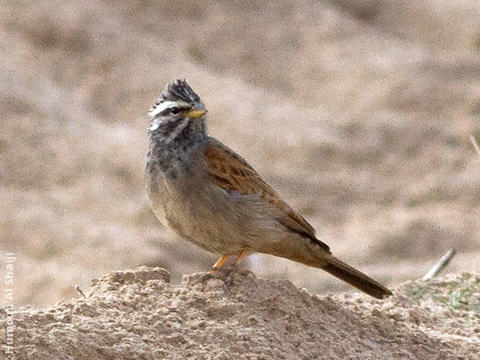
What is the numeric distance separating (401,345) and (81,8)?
13685 millimetres

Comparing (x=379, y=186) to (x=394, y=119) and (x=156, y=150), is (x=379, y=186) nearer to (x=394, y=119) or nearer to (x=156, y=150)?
(x=394, y=119)

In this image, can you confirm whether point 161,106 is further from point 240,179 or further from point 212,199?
point 212,199

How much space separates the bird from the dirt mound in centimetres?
38

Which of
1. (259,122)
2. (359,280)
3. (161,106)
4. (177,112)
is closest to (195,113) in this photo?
(177,112)

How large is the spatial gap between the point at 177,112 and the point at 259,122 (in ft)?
34.3

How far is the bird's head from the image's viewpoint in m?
8.16

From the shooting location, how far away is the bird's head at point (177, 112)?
26.8 ft

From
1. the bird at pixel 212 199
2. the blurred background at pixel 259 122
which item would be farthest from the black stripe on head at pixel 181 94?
the blurred background at pixel 259 122

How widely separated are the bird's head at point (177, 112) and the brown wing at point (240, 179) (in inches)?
7.9

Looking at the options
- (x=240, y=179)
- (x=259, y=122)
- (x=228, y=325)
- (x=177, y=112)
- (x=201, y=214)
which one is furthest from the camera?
(x=259, y=122)

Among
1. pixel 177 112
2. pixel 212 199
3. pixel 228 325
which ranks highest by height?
pixel 177 112

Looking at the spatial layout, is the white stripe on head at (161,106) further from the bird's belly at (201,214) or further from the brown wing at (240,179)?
Result: the bird's belly at (201,214)

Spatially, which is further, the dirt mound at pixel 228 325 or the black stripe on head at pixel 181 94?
the black stripe on head at pixel 181 94

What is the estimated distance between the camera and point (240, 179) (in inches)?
318
